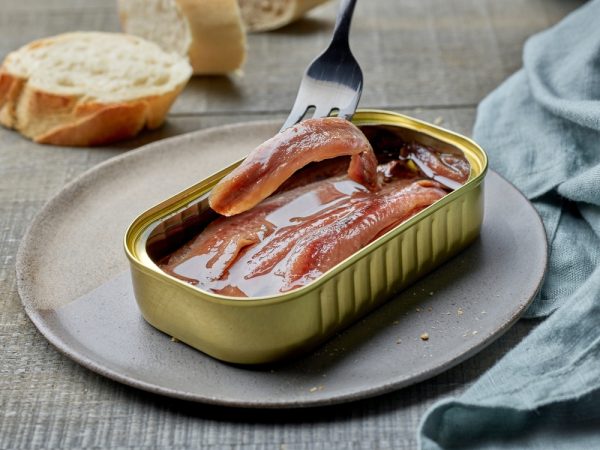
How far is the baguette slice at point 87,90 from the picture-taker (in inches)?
107

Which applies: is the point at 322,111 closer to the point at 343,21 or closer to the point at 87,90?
the point at 343,21

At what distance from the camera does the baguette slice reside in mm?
2721

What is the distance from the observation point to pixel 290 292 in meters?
1.63

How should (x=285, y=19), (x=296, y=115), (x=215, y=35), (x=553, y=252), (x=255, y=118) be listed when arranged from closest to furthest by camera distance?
(x=553, y=252), (x=296, y=115), (x=255, y=118), (x=215, y=35), (x=285, y=19)

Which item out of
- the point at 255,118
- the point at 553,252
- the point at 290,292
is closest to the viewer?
the point at 290,292

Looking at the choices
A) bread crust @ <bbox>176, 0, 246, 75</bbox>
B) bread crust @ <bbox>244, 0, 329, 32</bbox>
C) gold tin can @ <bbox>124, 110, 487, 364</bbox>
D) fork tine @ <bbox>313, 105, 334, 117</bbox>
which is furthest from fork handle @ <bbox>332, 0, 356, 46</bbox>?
bread crust @ <bbox>244, 0, 329, 32</bbox>

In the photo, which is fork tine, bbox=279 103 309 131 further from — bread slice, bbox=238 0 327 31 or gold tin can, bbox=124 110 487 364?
bread slice, bbox=238 0 327 31

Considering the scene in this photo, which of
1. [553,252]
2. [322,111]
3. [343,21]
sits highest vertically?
[343,21]

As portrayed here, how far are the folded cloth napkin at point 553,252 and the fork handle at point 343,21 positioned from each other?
484mm

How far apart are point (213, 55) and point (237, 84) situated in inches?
4.7

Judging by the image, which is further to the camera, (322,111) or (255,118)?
(255,118)

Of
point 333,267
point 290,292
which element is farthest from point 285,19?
point 290,292

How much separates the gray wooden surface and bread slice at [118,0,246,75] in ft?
0.29

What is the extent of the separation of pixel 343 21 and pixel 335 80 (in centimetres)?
14
